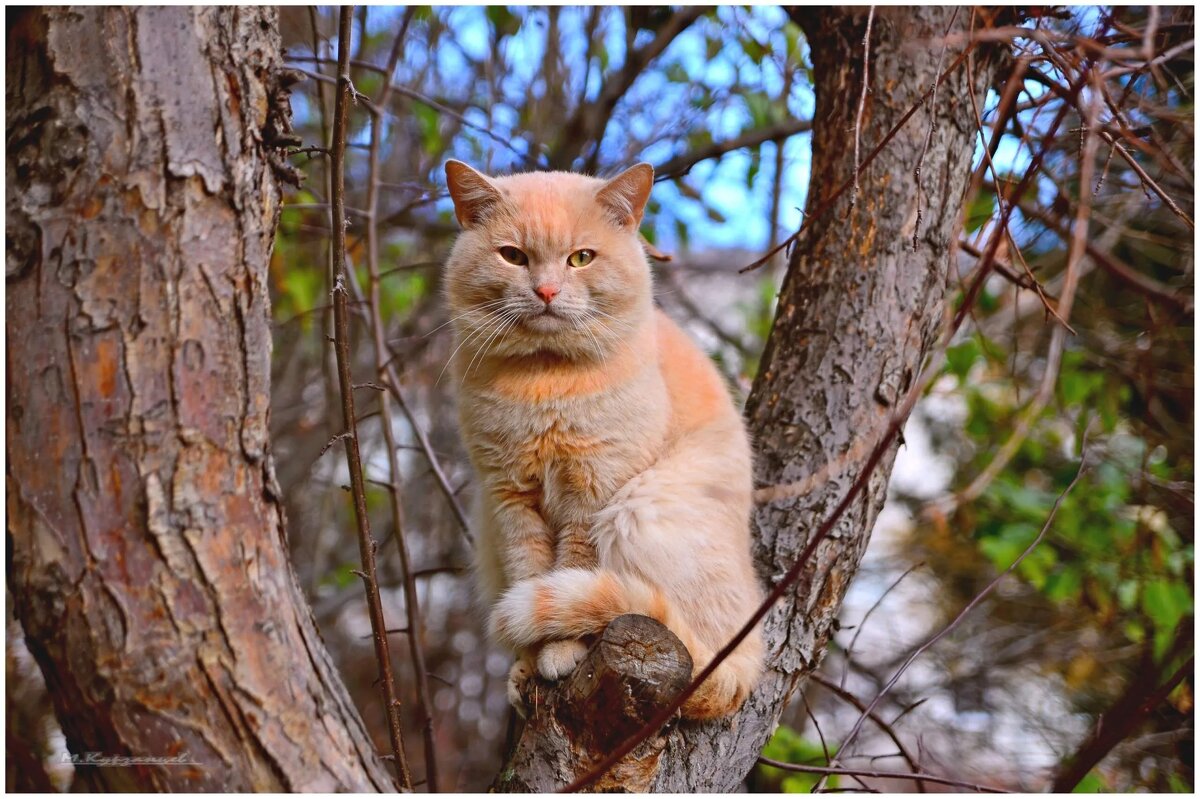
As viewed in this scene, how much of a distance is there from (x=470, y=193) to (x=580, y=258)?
356mm

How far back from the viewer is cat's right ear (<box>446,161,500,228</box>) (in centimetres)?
246

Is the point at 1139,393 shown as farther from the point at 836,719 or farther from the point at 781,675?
the point at 781,675

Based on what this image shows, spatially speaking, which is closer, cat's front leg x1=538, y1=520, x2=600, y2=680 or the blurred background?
cat's front leg x1=538, y1=520, x2=600, y2=680

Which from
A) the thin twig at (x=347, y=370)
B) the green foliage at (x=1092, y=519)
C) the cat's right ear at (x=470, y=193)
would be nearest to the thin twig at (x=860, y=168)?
the cat's right ear at (x=470, y=193)

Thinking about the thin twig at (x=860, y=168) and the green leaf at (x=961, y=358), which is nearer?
the thin twig at (x=860, y=168)

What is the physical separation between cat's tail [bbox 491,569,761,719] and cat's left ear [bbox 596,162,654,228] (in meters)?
0.97

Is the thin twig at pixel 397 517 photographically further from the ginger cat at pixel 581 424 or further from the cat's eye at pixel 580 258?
the cat's eye at pixel 580 258

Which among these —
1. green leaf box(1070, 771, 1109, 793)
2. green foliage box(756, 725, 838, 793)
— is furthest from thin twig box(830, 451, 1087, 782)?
green leaf box(1070, 771, 1109, 793)

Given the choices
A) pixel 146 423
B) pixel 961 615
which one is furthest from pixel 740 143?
pixel 146 423

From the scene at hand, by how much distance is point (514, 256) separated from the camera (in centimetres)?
246

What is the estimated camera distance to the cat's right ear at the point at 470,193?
2.46 meters

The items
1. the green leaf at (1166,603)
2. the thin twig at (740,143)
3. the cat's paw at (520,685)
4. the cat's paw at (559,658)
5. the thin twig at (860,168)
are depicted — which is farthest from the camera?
the thin twig at (740,143)

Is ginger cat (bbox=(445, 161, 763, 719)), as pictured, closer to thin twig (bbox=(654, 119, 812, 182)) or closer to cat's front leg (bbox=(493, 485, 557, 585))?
cat's front leg (bbox=(493, 485, 557, 585))

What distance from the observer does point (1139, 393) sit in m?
4.39
